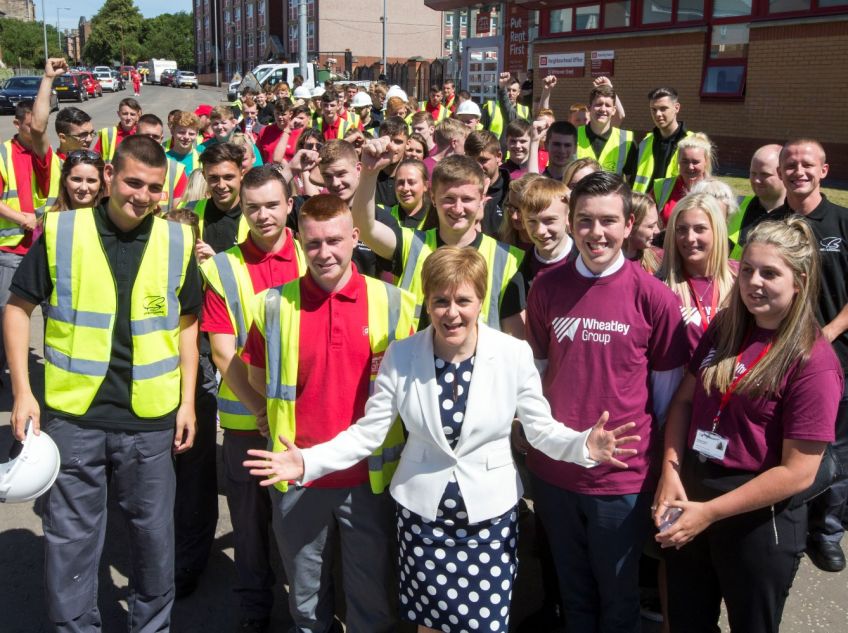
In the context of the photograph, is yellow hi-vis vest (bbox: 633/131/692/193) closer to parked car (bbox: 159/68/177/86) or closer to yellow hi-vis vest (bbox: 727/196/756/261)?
yellow hi-vis vest (bbox: 727/196/756/261)

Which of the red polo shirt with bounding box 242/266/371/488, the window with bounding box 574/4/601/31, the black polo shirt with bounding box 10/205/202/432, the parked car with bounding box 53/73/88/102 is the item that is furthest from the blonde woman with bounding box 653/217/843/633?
the parked car with bounding box 53/73/88/102

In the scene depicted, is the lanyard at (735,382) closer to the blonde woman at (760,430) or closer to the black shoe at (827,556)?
the blonde woman at (760,430)

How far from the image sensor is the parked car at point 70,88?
41062 mm

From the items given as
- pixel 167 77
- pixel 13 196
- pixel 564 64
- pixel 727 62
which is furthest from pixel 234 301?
pixel 167 77

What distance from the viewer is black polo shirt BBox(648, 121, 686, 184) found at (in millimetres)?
6348

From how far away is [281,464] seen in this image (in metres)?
2.74

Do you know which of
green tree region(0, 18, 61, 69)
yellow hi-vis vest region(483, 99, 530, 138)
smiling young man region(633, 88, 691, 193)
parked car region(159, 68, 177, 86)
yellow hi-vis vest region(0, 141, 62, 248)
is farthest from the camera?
green tree region(0, 18, 61, 69)

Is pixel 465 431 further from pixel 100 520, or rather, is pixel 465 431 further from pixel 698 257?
pixel 100 520

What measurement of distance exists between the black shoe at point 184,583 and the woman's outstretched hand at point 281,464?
1.38 m

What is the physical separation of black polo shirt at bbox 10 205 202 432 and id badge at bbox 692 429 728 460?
7.16 ft

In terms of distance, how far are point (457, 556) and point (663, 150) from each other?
474 cm

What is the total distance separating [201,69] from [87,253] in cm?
9925

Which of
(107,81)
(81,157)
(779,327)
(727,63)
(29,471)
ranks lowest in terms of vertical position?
(29,471)

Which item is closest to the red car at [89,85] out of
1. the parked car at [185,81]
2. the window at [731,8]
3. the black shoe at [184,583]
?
the parked car at [185,81]
